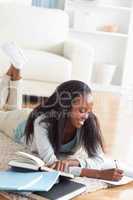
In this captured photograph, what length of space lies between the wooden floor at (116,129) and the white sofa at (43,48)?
38 centimetres

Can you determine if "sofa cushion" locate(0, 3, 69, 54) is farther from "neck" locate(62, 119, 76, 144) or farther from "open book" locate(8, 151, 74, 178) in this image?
"open book" locate(8, 151, 74, 178)

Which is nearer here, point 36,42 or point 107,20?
point 36,42

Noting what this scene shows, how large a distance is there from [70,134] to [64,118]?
4.1 inches

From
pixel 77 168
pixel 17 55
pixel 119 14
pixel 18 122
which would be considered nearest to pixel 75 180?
pixel 77 168

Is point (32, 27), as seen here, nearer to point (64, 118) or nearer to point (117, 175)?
point (64, 118)

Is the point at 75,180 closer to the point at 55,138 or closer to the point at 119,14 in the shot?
the point at 55,138

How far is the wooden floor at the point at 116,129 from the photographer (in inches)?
60.6

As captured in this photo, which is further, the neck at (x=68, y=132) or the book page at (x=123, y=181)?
the neck at (x=68, y=132)

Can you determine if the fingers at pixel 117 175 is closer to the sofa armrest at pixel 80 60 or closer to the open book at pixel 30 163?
the open book at pixel 30 163

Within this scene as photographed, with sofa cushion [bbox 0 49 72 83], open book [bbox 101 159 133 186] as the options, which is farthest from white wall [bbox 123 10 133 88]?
open book [bbox 101 159 133 186]

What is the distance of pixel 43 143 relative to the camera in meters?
1.68

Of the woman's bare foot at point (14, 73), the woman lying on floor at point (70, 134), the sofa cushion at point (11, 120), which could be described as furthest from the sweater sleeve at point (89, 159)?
the woman's bare foot at point (14, 73)

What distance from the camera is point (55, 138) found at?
68.5 inches

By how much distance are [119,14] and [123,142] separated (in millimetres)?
2360
